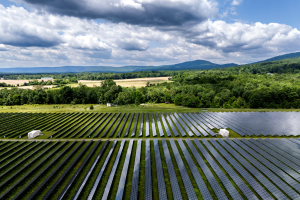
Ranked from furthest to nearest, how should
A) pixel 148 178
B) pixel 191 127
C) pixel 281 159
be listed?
pixel 191 127 → pixel 281 159 → pixel 148 178

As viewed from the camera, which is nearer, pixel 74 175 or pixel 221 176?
pixel 221 176

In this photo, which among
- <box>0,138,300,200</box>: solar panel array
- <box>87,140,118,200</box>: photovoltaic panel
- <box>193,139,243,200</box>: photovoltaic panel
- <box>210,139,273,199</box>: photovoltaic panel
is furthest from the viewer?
<box>0,138,300,200</box>: solar panel array

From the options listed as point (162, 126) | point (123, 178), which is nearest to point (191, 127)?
point (162, 126)

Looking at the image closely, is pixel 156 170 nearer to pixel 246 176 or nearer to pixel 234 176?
pixel 234 176

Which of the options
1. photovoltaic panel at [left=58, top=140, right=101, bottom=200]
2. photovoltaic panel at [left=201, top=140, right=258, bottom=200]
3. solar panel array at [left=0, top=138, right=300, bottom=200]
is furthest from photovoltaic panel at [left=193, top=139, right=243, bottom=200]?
photovoltaic panel at [left=58, top=140, right=101, bottom=200]

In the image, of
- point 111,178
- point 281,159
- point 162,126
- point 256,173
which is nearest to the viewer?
point 111,178

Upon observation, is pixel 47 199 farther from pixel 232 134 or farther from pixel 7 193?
pixel 232 134

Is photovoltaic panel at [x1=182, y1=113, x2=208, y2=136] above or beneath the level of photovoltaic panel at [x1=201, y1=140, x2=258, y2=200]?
above

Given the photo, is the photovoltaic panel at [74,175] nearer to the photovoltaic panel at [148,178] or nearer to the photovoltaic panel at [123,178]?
the photovoltaic panel at [123,178]

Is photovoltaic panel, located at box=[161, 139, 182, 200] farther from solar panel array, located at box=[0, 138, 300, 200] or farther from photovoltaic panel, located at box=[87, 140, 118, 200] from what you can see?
photovoltaic panel, located at box=[87, 140, 118, 200]
